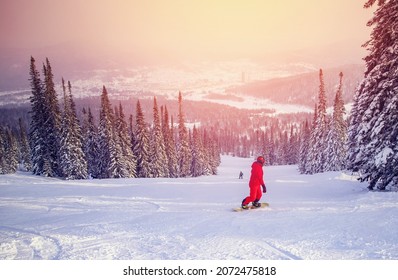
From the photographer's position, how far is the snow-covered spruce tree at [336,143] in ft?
118

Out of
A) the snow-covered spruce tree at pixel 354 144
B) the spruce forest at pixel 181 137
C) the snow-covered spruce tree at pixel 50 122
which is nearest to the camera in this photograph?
the spruce forest at pixel 181 137

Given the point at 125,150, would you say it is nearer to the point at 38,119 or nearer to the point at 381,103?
the point at 38,119

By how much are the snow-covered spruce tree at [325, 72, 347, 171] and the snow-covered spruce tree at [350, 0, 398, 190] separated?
26.0 m

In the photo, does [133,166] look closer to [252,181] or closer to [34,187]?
[34,187]

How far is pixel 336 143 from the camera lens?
1443 inches

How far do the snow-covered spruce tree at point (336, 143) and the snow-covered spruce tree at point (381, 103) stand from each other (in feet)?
85.2

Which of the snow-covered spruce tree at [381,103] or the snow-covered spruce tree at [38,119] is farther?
the snow-covered spruce tree at [38,119]

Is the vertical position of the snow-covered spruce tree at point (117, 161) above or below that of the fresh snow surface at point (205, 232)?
below

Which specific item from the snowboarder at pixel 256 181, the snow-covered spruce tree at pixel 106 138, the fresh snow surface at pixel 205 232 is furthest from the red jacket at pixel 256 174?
the snow-covered spruce tree at pixel 106 138

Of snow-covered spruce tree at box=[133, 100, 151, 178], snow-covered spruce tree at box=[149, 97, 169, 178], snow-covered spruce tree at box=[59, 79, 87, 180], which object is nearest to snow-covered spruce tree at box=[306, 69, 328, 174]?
snow-covered spruce tree at box=[149, 97, 169, 178]

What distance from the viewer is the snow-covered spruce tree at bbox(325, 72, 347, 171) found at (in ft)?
118

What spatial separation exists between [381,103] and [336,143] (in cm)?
2735

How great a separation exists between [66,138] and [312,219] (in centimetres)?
3003

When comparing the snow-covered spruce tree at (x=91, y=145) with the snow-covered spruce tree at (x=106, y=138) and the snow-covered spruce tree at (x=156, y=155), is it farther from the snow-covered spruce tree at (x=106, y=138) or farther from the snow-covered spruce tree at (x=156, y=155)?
the snow-covered spruce tree at (x=156, y=155)
